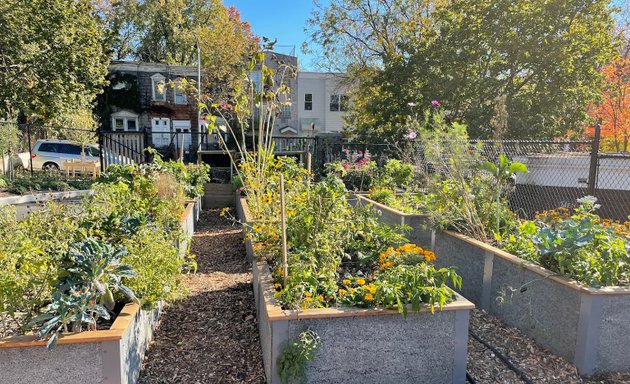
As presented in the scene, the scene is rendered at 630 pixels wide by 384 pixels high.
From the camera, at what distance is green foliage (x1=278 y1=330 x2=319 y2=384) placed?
2.21 metres

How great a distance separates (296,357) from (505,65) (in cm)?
1336

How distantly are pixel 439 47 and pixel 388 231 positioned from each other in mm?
11402

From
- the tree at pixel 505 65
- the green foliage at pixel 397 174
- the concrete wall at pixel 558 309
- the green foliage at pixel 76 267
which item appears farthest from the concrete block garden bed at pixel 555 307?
the tree at pixel 505 65

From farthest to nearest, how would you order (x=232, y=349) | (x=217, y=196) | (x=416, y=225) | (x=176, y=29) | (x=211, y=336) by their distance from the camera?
(x=176, y=29) → (x=217, y=196) → (x=416, y=225) → (x=211, y=336) → (x=232, y=349)

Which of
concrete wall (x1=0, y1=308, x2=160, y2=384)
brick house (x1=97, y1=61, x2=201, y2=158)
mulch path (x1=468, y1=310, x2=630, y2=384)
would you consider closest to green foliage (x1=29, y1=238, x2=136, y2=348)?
concrete wall (x1=0, y1=308, x2=160, y2=384)

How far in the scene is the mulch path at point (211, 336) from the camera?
260cm

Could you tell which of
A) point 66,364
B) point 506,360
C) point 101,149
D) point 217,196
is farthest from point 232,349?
point 101,149

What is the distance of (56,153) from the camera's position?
15.8 metres

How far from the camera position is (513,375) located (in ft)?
8.54

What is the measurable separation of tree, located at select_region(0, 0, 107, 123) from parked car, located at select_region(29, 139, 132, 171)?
114cm

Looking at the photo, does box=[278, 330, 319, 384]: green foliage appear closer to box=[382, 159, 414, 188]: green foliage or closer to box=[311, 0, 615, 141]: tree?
box=[382, 159, 414, 188]: green foliage

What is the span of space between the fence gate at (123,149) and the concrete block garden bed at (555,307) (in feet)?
30.2

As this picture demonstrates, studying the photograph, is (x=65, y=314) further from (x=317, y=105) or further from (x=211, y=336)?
(x=317, y=105)

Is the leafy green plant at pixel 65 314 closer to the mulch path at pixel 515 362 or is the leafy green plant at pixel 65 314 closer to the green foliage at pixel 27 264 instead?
the green foliage at pixel 27 264
